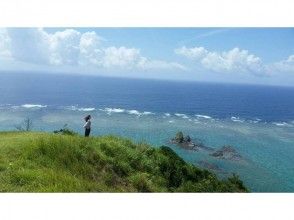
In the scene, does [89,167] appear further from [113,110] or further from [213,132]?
[213,132]

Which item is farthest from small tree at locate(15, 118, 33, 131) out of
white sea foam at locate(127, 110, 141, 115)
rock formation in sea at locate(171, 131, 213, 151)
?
rock formation in sea at locate(171, 131, 213, 151)

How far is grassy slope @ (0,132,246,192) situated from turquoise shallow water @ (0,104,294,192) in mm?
2847

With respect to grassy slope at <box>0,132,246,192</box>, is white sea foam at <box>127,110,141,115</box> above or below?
above

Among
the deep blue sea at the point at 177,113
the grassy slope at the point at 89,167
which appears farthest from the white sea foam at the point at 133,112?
the grassy slope at the point at 89,167

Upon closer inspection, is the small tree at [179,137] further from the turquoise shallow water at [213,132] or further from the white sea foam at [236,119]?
the white sea foam at [236,119]

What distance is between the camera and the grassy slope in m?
9.96

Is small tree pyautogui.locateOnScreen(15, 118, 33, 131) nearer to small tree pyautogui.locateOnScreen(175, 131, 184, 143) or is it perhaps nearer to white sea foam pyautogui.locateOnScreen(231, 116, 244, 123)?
small tree pyautogui.locateOnScreen(175, 131, 184, 143)

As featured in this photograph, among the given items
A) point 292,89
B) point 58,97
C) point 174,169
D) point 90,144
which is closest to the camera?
point 90,144

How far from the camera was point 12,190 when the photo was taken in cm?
945

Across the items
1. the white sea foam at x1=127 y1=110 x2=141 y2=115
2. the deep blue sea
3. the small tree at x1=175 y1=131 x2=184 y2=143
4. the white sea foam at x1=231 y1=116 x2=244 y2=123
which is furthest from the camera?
the white sea foam at x1=231 y1=116 x2=244 y2=123
